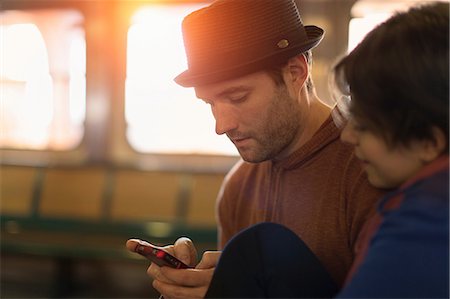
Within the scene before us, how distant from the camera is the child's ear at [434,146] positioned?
3.18 feet

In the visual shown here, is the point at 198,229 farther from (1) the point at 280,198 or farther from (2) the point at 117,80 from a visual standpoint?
(1) the point at 280,198

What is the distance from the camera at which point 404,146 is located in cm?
98

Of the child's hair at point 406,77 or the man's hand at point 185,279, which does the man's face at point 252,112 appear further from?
the child's hair at point 406,77

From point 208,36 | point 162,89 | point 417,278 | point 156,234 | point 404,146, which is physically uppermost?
point 208,36

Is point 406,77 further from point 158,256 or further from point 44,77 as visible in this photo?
point 44,77

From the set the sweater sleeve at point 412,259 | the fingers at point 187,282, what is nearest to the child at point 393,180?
the sweater sleeve at point 412,259

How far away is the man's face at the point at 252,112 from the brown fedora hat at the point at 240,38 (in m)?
0.05

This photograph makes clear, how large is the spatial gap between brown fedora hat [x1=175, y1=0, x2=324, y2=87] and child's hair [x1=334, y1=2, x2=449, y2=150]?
44cm

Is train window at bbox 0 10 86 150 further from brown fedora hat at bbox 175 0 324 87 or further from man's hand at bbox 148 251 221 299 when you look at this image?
man's hand at bbox 148 251 221 299

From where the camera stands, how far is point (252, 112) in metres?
1.52

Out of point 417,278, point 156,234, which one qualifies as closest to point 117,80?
point 156,234

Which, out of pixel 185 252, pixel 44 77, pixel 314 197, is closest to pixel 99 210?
pixel 44 77

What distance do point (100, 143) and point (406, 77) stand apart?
464 centimetres

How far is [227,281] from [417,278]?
34 cm
